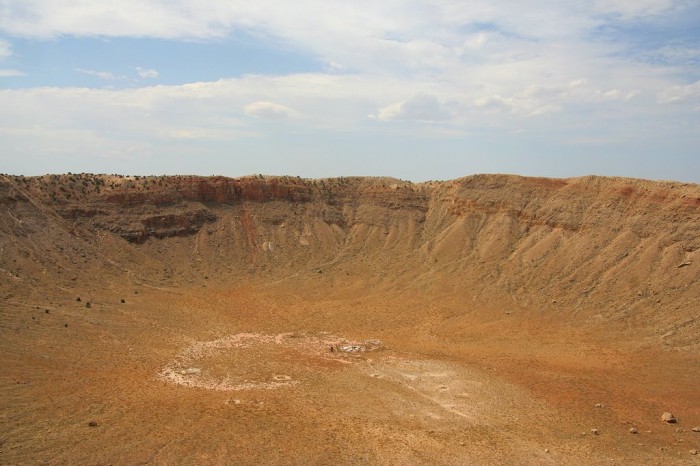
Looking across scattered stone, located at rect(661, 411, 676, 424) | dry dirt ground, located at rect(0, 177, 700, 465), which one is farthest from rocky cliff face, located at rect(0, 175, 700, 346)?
scattered stone, located at rect(661, 411, 676, 424)

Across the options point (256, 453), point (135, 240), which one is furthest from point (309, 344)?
point (135, 240)

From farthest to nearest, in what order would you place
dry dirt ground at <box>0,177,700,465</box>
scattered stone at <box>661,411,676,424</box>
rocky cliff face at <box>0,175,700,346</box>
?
rocky cliff face at <box>0,175,700,346</box>, scattered stone at <box>661,411,676,424</box>, dry dirt ground at <box>0,177,700,465</box>

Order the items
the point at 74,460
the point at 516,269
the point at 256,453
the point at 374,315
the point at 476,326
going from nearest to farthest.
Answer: the point at 74,460
the point at 256,453
the point at 476,326
the point at 374,315
the point at 516,269

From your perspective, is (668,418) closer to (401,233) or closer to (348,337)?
(348,337)

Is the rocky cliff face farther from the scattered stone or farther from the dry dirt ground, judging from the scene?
the scattered stone

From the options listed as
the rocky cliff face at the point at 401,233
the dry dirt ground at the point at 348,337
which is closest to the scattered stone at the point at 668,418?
the dry dirt ground at the point at 348,337

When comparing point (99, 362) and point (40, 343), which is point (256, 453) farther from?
point (40, 343)

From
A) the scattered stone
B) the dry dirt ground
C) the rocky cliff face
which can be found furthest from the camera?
the rocky cliff face

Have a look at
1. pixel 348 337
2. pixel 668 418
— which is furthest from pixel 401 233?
pixel 668 418
